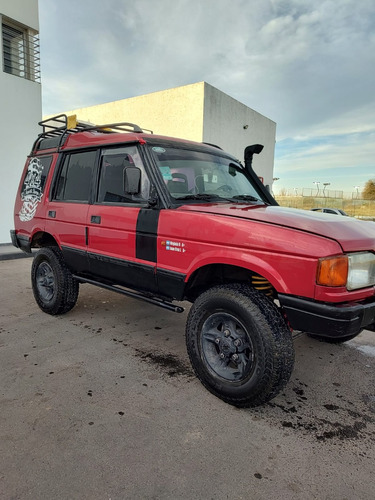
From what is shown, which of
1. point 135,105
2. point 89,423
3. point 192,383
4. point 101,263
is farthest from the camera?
point 135,105

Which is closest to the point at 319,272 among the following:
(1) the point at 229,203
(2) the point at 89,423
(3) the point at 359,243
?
(3) the point at 359,243

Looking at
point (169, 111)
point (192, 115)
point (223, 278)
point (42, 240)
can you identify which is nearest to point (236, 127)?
point (192, 115)

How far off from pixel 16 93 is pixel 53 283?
7.42 meters

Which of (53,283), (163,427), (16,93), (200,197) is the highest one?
(16,93)

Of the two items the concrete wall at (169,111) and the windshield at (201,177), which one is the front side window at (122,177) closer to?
the windshield at (201,177)

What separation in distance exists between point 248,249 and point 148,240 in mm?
1019

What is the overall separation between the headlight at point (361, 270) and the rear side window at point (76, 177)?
107 inches

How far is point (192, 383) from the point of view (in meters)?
2.87

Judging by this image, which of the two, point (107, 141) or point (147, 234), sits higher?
point (107, 141)

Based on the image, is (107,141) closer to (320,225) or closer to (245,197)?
(245,197)

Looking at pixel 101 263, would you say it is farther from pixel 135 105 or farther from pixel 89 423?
pixel 135 105

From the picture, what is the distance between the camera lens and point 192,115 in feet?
57.0

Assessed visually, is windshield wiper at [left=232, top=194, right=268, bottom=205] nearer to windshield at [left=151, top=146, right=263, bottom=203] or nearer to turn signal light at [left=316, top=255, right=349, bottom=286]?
windshield at [left=151, top=146, right=263, bottom=203]

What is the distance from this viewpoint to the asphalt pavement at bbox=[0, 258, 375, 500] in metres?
1.84
